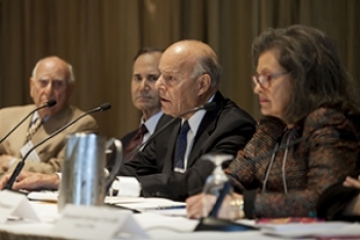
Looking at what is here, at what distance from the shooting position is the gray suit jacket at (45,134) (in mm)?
5082

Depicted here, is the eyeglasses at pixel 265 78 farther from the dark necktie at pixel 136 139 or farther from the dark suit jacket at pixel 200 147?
the dark necktie at pixel 136 139

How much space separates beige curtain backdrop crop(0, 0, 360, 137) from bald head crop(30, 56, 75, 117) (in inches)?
13.8

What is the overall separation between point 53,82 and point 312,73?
10.1 feet

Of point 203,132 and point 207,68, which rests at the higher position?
point 207,68

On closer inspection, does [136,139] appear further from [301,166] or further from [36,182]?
[301,166]

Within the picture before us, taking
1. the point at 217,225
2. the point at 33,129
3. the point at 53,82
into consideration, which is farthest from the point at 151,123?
the point at 217,225

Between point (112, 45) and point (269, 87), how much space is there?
305cm

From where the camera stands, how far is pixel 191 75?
3.89 m

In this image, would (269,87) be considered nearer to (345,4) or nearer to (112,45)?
(345,4)

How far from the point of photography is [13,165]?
5125 millimetres

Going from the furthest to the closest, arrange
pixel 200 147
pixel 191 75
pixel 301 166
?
Answer: pixel 191 75 → pixel 200 147 → pixel 301 166

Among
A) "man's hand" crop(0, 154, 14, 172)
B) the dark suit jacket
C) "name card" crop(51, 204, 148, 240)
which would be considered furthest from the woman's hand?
"man's hand" crop(0, 154, 14, 172)

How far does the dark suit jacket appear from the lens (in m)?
3.35

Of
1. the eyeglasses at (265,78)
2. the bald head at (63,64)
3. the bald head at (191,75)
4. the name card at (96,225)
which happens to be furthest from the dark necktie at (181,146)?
the bald head at (63,64)
